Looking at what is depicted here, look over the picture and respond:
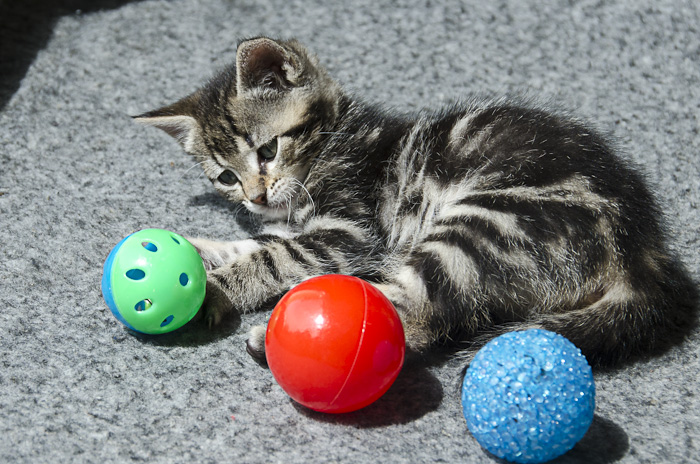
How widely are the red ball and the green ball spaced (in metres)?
0.28

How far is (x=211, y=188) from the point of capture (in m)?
2.40

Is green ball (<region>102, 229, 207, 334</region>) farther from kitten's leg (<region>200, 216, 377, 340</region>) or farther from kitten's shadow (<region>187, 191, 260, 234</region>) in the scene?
kitten's shadow (<region>187, 191, 260, 234</region>)

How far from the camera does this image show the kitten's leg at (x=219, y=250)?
2.04 m

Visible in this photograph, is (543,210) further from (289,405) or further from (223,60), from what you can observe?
(223,60)

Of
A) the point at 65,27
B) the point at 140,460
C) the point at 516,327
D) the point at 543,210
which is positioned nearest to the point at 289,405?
the point at 140,460

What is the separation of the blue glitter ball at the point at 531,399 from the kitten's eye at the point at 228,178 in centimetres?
103

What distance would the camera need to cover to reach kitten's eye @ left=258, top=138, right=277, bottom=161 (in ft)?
6.47

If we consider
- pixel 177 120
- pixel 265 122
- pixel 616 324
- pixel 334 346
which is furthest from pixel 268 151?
pixel 616 324

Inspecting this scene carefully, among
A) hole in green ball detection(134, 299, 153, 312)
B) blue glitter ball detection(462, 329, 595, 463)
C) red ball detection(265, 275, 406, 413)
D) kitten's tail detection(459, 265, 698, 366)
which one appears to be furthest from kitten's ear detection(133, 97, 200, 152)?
blue glitter ball detection(462, 329, 595, 463)

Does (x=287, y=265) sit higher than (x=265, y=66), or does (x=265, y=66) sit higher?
(x=265, y=66)

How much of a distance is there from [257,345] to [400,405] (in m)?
0.38

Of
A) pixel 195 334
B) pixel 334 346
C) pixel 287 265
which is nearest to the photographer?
pixel 334 346

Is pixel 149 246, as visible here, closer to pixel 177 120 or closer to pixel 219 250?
pixel 219 250

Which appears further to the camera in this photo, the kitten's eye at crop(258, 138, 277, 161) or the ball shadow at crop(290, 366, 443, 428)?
the kitten's eye at crop(258, 138, 277, 161)
